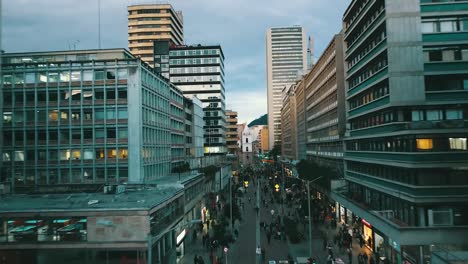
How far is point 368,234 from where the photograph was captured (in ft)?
138

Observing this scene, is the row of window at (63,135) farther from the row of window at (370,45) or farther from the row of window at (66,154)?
the row of window at (370,45)

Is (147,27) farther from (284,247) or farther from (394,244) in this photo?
(394,244)

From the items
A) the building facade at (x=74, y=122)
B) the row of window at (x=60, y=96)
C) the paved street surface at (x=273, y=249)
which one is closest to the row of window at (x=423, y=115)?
the paved street surface at (x=273, y=249)

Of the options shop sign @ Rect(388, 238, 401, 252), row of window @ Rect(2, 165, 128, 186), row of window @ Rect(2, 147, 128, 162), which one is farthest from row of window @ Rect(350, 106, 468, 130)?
row of window @ Rect(2, 165, 128, 186)

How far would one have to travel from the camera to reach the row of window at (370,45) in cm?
3638

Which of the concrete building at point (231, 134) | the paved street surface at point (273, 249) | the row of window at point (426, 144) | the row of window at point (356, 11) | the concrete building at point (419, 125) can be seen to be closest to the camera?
the concrete building at point (419, 125)

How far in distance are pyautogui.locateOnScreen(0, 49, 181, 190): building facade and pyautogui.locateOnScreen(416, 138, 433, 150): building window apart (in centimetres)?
3004

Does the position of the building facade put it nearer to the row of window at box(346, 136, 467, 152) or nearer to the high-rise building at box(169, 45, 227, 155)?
the row of window at box(346, 136, 467, 152)

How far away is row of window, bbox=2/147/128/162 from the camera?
48000mm

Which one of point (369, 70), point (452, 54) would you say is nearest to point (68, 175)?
point (369, 70)

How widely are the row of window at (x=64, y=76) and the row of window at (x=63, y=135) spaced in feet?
19.6

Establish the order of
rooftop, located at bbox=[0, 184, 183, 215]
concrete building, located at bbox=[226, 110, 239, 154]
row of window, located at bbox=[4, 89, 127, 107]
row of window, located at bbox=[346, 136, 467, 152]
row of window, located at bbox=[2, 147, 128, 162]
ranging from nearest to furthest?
rooftop, located at bbox=[0, 184, 183, 215], row of window, located at bbox=[346, 136, 467, 152], row of window, located at bbox=[4, 89, 127, 107], row of window, located at bbox=[2, 147, 128, 162], concrete building, located at bbox=[226, 110, 239, 154]

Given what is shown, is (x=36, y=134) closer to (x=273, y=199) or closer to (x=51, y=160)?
(x=51, y=160)

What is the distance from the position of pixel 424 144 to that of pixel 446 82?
592 cm
